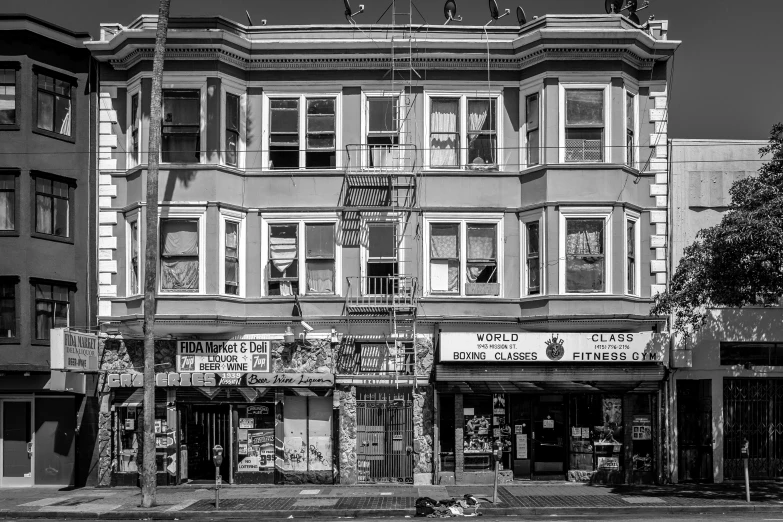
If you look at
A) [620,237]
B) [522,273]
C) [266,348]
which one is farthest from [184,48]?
[620,237]

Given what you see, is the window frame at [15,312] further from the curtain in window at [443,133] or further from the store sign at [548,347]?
the curtain in window at [443,133]

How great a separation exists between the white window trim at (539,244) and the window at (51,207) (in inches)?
478

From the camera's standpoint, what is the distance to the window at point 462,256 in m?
25.5

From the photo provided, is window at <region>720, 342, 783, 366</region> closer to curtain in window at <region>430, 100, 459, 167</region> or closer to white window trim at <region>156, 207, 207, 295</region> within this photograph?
curtain in window at <region>430, 100, 459, 167</region>

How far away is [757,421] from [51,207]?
19.5 meters

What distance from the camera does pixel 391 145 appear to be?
1003 inches

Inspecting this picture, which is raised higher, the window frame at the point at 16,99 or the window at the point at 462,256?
the window frame at the point at 16,99

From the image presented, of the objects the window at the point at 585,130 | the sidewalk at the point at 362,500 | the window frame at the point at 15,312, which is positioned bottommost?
the sidewalk at the point at 362,500

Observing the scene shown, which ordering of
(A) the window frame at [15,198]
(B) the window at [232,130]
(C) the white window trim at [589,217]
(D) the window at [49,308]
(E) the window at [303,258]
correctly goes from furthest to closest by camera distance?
(E) the window at [303,258]
(B) the window at [232,130]
(D) the window at [49,308]
(A) the window frame at [15,198]
(C) the white window trim at [589,217]

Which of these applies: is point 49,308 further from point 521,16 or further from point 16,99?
point 521,16

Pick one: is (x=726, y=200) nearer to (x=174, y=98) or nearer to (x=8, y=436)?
(x=174, y=98)

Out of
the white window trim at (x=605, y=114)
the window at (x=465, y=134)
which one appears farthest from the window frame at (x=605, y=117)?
the window at (x=465, y=134)

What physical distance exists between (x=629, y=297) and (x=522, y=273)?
110 inches

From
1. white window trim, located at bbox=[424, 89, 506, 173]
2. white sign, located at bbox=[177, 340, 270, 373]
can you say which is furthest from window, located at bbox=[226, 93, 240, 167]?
white window trim, located at bbox=[424, 89, 506, 173]
